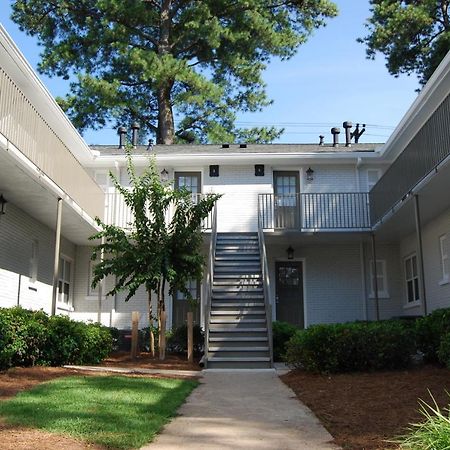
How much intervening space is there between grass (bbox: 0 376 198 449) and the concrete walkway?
0.20 m

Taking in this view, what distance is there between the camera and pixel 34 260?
1564 centimetres

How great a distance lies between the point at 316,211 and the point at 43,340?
10.0 m

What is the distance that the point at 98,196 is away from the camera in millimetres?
17031

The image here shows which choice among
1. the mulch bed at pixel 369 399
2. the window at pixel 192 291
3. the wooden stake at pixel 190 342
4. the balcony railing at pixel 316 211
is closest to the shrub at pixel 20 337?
the wooden stake at pixel 190 342

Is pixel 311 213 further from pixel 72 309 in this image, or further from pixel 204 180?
pixel 72 309

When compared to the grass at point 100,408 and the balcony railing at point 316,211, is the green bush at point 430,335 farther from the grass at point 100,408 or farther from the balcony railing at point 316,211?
the balcony railing at point 316,211

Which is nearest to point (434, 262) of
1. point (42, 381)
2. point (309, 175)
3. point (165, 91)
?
point (309, 175)

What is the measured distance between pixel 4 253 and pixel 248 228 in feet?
25.3

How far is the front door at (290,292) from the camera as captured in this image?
1855cm

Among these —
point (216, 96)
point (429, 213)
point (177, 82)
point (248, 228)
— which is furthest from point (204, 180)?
point (177, 82)

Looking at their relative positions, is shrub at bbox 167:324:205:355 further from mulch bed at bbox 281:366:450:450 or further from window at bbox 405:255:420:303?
window at bbox 405:255:420:303

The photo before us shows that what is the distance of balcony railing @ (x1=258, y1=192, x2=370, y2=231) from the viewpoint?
17.8 metres

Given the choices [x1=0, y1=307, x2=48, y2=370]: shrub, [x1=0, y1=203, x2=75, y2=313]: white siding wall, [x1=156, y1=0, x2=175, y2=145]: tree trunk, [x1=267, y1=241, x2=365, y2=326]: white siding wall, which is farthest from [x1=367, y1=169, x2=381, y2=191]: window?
[x1=0, y1=307, x2=48, y2=370]: shrub

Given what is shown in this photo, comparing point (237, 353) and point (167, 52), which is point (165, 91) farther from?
point (237, 353)
